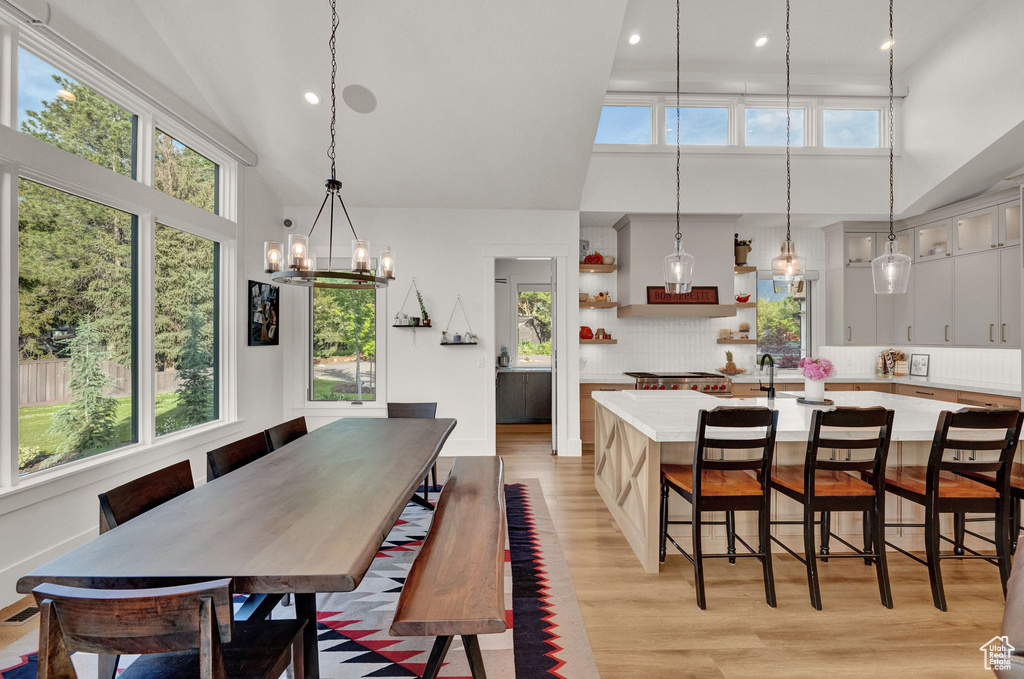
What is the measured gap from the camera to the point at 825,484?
270 centimetres

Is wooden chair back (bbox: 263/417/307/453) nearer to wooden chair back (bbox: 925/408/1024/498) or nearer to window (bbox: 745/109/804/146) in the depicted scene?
wooden chair back (bbox: 925/408/1024/498)

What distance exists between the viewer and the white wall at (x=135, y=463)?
2660 mm

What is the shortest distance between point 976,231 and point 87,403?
7630mm

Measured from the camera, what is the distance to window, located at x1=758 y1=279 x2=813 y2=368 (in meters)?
6.93

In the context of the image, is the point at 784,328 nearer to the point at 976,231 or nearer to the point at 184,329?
the point at 976,231

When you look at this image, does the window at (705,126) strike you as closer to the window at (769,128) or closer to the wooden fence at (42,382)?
the window at (769,128)

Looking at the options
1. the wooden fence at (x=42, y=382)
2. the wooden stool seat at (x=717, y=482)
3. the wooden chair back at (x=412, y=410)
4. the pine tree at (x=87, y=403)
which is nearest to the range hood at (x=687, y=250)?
the wooden chair back at (x=412, y=410)

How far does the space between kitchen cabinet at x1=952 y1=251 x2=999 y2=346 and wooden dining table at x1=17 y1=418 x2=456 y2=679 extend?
223 inches

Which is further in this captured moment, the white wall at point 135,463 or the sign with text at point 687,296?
the sign with text at point 687,296

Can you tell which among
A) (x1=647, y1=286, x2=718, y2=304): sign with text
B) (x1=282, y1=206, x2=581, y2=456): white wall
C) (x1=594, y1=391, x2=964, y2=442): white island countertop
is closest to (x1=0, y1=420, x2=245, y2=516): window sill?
(x1=282, y1=206, x2=581, y2=456): white wall

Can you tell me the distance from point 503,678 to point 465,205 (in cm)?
466

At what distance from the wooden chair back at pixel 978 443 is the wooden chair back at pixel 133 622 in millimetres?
3005

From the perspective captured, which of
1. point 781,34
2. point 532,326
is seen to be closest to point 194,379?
point 532,326

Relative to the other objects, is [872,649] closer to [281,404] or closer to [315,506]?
[315,506]
